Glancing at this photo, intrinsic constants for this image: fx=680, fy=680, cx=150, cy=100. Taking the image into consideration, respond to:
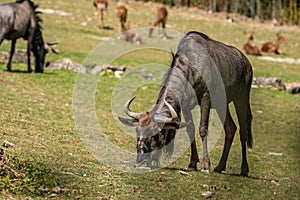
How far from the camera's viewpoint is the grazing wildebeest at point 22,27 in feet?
61.3

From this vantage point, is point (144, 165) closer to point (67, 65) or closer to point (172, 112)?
point (172, 112)

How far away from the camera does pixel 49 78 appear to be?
19125mm

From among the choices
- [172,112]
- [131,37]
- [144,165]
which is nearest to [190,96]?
[172,112]

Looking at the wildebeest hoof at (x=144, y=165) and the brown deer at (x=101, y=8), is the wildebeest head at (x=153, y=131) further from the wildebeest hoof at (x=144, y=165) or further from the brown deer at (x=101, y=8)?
the brown deer at (x=101, y=8)

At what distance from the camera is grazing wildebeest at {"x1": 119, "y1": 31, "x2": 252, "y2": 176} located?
29.2 feet

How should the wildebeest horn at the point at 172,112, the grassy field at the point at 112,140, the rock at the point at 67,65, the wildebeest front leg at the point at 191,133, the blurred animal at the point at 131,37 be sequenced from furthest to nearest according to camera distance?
the blurred animal at the point at 131,37, the rock at the point at 67,65, the wildebeest front leg at the point at 191,133, the wildebeest horn at the point at 172,112, the grassy field at the point at 112,140

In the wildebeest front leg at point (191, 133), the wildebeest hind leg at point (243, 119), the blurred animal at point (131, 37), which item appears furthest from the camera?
the blurred animal at point (131, 37)

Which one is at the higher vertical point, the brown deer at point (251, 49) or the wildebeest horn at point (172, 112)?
the wildebeest horn at point (172, 112)

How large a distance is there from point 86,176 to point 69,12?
98.3ft

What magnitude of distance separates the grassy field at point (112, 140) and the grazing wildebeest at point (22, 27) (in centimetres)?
61

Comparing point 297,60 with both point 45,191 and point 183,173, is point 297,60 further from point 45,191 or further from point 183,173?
point 45,191

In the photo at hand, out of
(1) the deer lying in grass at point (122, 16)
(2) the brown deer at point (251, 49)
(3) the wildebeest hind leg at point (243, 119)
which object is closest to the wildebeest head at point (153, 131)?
(3) the wildebeest hind leg at point (243, 119)


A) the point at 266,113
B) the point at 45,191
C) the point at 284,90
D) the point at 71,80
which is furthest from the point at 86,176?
the point at 284,90

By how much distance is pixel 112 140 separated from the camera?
11945mm
